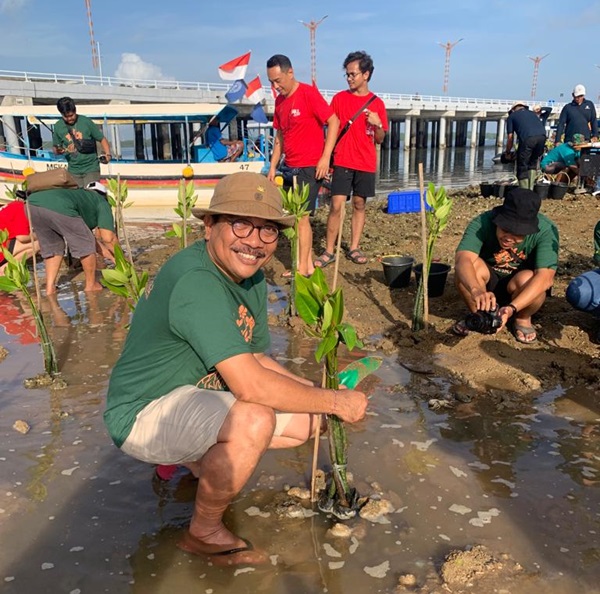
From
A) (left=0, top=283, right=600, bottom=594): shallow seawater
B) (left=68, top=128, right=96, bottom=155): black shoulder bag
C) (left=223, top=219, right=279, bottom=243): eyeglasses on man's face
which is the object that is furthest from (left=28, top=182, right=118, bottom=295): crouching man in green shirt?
(left=223, top=219, right=279, bottom=243): eyeglasses on man's face

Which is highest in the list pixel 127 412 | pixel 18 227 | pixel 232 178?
pixel 232 178

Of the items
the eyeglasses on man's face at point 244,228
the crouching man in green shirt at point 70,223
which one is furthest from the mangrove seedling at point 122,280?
the crouching man in green shirt at point 70,223

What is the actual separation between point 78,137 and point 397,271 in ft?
16.9

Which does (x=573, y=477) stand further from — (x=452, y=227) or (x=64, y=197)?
(x=452, y=227)

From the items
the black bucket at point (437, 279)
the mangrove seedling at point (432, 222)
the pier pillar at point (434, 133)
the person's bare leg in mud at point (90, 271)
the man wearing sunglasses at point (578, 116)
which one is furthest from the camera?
the pier pillar at point (434, 133)

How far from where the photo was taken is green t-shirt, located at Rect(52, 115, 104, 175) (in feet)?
24.6

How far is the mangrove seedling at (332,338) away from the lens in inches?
83.7

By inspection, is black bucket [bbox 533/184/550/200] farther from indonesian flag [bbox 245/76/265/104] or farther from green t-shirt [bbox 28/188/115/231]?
indonesian flag [bbox 245/76/265/104]

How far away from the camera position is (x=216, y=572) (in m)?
→ 2.04

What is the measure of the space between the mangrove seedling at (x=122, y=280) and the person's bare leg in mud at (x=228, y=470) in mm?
1508

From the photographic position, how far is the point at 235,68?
15758 millimetres

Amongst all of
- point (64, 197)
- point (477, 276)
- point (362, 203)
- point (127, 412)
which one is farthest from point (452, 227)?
point (127, 412)

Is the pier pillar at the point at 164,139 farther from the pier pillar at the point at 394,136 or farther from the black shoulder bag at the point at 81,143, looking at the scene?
the black shoulder bag at the point at 81,143

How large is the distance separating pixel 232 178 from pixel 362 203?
410cm
